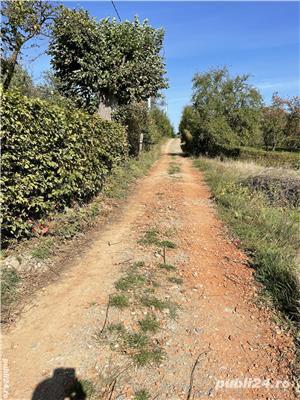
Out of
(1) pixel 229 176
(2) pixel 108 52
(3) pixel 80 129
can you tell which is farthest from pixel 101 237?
(2) pixel 108 52

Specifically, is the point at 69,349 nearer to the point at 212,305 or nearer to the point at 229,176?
the point at 212,305

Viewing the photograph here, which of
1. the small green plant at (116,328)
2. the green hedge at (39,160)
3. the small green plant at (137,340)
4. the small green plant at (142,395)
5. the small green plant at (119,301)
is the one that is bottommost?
the small green plant at (142,395)

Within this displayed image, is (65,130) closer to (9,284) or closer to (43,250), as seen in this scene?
(43,250)

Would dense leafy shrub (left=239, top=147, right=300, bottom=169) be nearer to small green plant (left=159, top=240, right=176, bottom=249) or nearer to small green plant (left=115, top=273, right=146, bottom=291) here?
small green plant (left=159, top=240, right=176, bottom=249)

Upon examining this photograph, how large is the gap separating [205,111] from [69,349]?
84.1 ft

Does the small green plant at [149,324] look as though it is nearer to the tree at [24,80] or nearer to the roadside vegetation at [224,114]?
the tree at [24,80]

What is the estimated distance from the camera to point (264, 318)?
3.83 metres

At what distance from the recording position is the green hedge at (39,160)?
4.50m

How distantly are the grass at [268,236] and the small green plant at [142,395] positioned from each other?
2.02 metres

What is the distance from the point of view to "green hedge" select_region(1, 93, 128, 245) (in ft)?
14.8

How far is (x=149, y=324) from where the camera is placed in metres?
3.58

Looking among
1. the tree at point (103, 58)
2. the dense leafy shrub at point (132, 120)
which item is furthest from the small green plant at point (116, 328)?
the dense leafy shrub at point (132, 120)

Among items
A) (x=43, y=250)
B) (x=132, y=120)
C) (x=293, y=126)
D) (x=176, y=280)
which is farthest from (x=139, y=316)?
(x=293, y=126)

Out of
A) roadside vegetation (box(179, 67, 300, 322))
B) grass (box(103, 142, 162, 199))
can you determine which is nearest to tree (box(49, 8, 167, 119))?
grass (box(103, 142, 162, 199))
